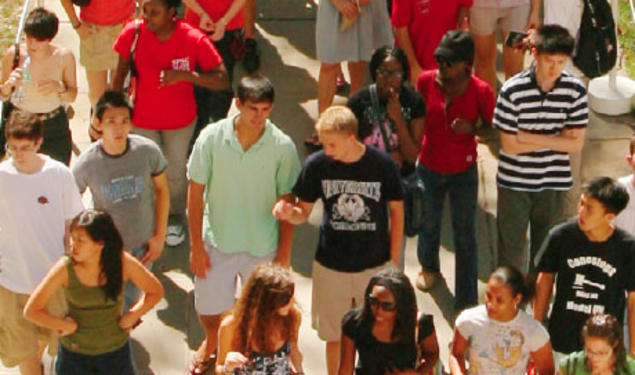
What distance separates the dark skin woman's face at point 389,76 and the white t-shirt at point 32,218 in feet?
6.03

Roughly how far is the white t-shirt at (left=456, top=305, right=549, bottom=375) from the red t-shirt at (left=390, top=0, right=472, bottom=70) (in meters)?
2.80

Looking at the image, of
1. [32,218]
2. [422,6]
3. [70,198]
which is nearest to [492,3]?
[422,6]

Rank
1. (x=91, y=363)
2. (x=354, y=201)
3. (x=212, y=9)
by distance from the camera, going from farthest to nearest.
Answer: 1. (x=212, y=9)
2. (x=354, y=201)
3. (x=91, y=363)

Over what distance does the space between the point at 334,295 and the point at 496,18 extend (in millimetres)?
3184

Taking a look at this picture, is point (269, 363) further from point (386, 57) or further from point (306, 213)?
point (386, 57)

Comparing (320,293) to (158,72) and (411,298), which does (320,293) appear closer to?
(411,298)

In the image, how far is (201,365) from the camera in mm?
7852

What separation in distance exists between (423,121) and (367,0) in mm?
2057

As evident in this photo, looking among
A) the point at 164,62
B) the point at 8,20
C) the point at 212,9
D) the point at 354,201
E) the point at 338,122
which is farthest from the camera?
the point at 8,20

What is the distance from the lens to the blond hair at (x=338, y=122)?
23.3 feet

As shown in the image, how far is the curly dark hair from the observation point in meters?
6.38

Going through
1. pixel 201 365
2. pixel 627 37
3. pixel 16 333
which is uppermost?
pixel 627 37

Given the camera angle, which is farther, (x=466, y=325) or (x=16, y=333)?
(x=16, y=333)

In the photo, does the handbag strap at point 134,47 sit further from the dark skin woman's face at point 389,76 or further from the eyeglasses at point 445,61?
the eyeglasses at point 445,61
